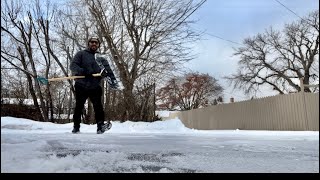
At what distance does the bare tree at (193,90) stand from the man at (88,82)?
33.0 inches

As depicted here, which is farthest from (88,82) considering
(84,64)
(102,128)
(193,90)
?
(193,90)

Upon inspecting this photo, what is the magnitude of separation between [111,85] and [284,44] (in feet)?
4.28

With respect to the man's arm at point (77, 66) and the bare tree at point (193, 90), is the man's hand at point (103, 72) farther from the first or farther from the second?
the bare tree at point (193, 90)

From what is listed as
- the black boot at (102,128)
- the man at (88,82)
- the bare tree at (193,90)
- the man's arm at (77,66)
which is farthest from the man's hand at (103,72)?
the bare tree at (193,90)

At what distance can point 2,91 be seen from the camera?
1040mm

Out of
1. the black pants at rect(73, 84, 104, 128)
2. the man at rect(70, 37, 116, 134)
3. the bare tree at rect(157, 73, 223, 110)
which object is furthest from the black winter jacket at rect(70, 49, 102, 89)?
the bare tree at rect(157, 73, 223, 110)

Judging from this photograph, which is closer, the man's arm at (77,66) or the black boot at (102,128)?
the man's arm at (77,66)

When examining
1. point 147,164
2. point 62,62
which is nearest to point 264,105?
point 147,164

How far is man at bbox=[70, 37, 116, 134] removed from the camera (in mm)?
2830

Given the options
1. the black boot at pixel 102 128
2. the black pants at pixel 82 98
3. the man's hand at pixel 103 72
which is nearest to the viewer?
A: the man's hand at pixel 103 72

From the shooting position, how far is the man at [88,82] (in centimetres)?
Answer: 283

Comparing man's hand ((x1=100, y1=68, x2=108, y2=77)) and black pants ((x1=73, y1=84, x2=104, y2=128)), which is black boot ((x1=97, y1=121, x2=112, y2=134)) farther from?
man's hand ((x1=100, y1=68, x2=108, y2=77))

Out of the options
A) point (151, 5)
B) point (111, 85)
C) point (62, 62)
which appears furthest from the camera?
point (151, 5)
